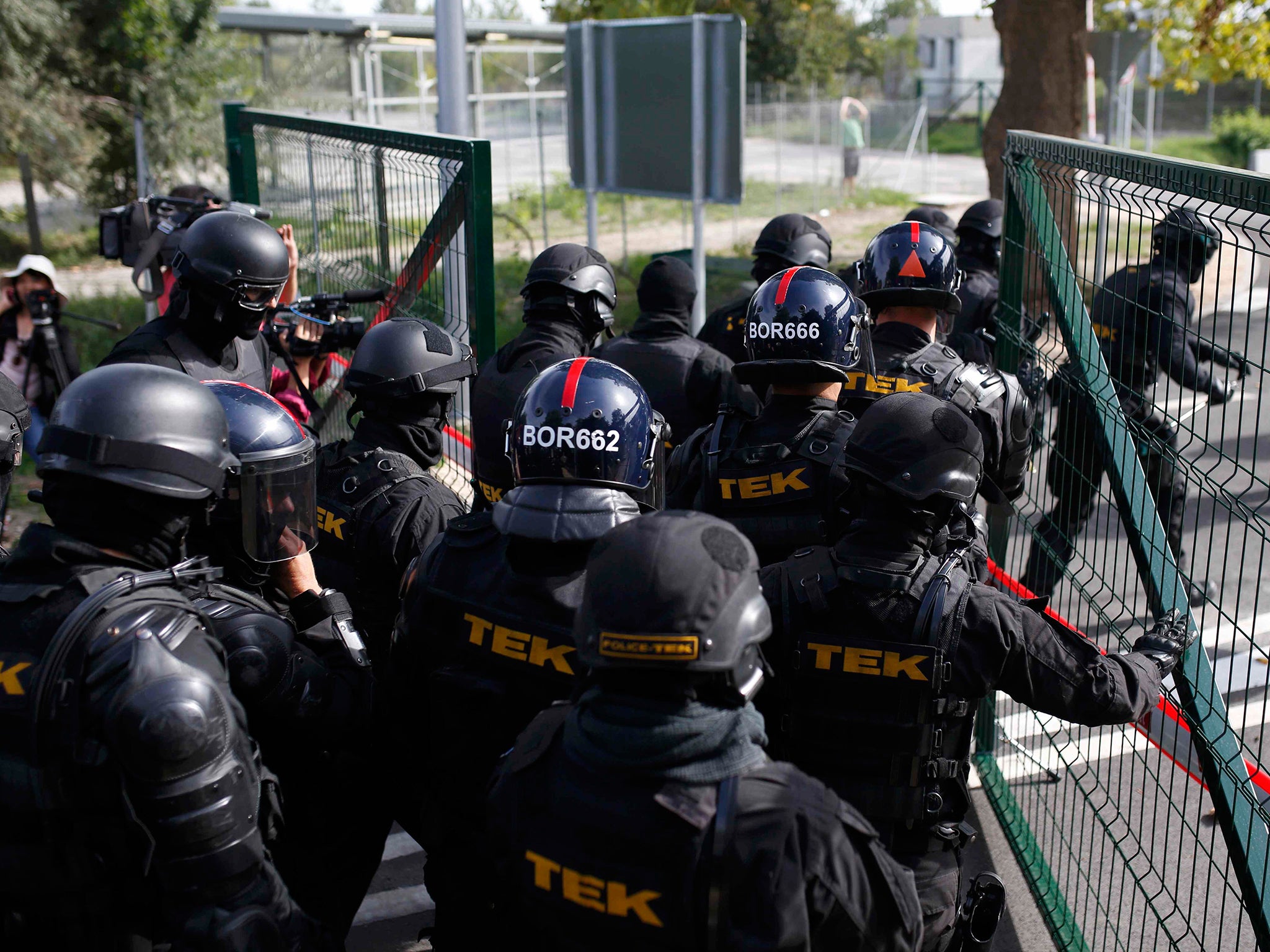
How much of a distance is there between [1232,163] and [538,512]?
32342mm

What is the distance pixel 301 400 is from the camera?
5.60m

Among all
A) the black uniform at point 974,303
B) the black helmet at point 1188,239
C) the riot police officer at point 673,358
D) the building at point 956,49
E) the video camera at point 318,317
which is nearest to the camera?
the black helmet at point 1188,239

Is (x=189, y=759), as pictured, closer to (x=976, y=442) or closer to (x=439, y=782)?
(x=439, y=782)

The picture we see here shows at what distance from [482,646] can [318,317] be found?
347cm

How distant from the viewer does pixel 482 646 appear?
259cm

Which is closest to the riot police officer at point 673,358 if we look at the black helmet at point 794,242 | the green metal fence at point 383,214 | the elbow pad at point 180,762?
the black helmet at point 794,242

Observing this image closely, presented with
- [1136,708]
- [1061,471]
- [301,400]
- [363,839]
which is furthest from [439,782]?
[301,400]

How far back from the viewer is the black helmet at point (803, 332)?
11.9ft

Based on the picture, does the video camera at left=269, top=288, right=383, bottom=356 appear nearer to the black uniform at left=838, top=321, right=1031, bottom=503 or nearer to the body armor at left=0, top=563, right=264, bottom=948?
the black uniform at left=838, top=321, right=1031, bottom=503

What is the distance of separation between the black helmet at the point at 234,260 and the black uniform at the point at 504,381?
2.96 ft

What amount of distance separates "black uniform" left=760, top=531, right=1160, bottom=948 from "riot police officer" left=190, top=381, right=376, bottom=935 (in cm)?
102

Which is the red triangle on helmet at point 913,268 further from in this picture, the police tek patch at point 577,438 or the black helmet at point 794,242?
the police tek patch at point 577,438

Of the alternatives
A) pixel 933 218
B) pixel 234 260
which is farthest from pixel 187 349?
pixel 933 218

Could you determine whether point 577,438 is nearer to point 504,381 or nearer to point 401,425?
point 401,425
